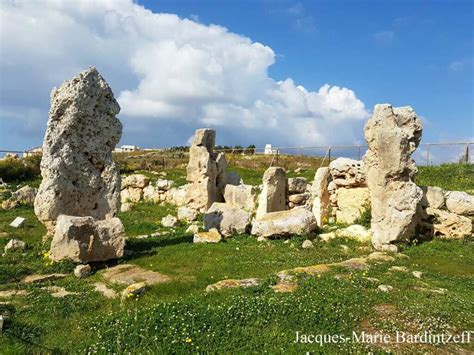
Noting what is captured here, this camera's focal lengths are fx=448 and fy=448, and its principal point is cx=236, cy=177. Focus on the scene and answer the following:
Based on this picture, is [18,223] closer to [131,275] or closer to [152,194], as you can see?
[131,275]

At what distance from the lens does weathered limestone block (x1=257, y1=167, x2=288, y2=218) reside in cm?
2133

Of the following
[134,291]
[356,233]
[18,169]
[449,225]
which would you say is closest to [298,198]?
[356,233]

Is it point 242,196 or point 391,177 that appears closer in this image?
point 391,177

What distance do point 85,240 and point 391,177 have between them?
37.1ft

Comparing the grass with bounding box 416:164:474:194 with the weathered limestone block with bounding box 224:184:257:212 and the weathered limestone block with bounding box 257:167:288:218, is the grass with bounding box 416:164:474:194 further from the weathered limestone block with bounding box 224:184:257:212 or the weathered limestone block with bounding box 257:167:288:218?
the weathered limestone block with bounding box 224:184:257:212

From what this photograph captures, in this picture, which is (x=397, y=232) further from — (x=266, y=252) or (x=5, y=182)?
(x=5, y=182)

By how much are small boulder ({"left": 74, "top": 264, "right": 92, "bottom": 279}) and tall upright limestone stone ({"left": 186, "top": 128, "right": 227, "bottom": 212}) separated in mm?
12629

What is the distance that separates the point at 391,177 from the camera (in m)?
17.2

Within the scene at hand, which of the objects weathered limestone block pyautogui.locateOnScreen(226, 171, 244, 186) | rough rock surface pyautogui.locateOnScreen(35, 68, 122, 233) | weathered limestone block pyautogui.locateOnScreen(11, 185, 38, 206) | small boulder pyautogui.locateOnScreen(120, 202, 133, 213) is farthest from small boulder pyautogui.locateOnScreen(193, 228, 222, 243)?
weathered limestone block pyautogui.locateOnScreen(11, 185, 38, 206)

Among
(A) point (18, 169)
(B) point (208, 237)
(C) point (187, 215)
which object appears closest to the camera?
(B) point (208, 237)

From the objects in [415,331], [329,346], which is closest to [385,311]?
[415,331]

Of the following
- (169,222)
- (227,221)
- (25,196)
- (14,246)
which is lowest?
(14,246)

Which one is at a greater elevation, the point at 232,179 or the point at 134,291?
the point at 232,179

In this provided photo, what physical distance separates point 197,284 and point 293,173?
101 ft
